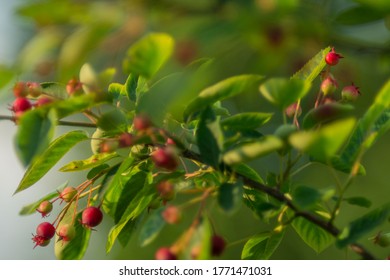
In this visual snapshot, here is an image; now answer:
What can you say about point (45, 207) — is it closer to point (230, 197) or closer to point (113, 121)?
point (113, 121)

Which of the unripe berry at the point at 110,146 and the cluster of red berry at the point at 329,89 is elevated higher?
the unripe berry at the point at 110,146

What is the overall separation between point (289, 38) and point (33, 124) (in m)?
0.48

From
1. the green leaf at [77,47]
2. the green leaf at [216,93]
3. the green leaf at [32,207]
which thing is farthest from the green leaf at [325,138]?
the green leaf at [32,207]

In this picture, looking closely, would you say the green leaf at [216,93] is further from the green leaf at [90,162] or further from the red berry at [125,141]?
the green leaf at [90,162]

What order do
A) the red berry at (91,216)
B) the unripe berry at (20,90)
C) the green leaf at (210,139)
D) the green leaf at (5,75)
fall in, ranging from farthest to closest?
the red berry at (91,216) < the unripe berry at (20,90) < the green leaf at (210,139) < the green leaf at (5,75)

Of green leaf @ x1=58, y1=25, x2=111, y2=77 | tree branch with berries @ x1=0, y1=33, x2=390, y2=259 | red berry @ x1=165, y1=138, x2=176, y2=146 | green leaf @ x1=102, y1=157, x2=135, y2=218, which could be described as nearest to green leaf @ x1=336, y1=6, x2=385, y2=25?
tree branch with berries @ x1=0, y1=33, x2=390, y2=259

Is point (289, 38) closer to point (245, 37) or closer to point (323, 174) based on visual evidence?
point (245, 37)

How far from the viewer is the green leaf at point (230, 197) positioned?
89 centimetres

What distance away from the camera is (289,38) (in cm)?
51

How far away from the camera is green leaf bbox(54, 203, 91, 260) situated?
125cm

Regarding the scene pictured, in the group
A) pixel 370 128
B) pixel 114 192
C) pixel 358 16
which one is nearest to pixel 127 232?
pixel 114 192

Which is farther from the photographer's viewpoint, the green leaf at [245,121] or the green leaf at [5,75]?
the green leaf at [245,121]

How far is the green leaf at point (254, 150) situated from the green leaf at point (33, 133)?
0.24 metres
